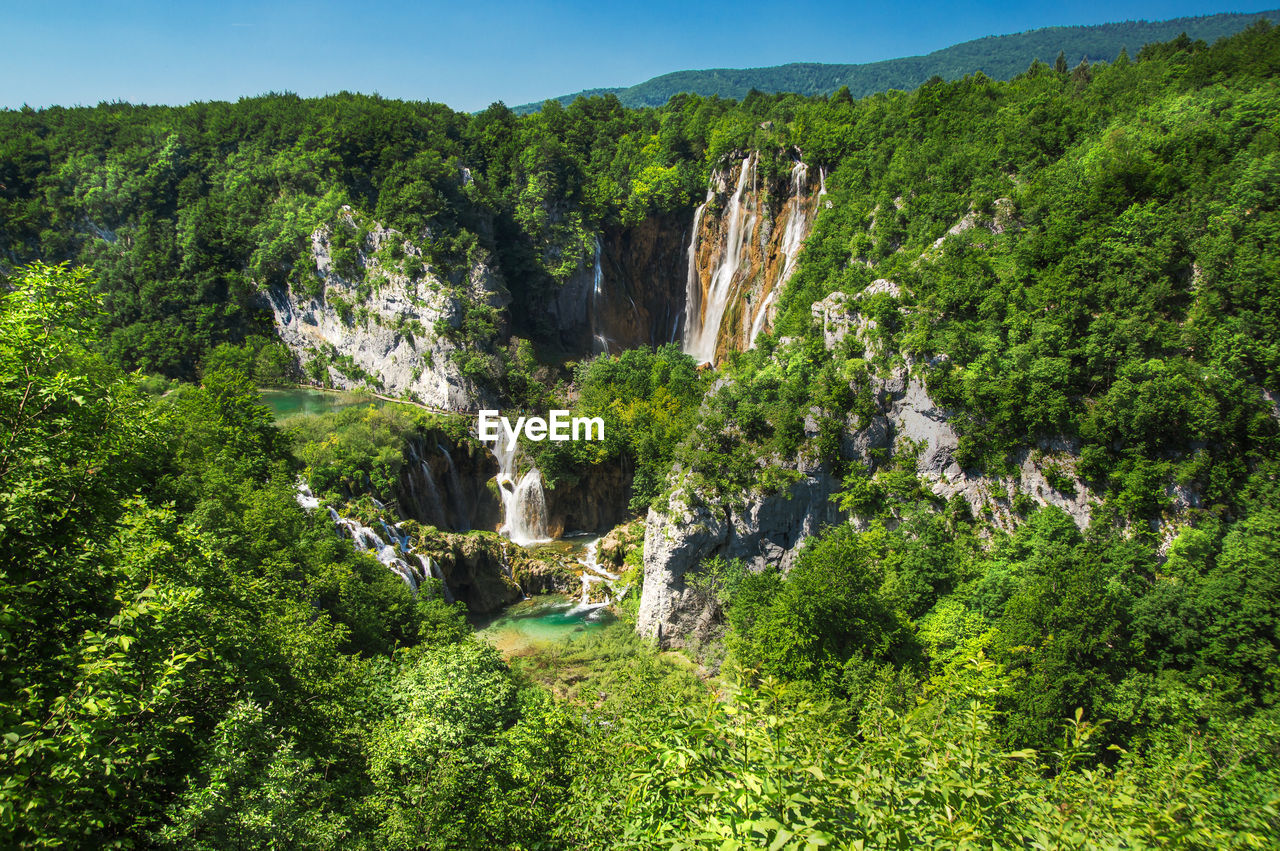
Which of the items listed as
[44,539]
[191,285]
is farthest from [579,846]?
[191,285]

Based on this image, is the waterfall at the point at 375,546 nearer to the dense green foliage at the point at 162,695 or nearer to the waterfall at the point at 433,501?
the waterfall at the point at 433,501

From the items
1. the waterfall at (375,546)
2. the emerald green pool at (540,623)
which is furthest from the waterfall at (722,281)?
the waterfall at (375,546)

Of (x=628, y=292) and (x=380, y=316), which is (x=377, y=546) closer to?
(x=380, y=316)

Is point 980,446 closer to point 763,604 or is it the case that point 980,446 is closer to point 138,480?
point 763,604

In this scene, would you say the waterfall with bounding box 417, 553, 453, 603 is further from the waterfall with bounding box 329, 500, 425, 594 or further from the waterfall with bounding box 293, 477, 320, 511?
the waterfall with bounding box 293, 477, 320, 511

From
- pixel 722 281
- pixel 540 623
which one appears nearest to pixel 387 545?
pixel 540 623

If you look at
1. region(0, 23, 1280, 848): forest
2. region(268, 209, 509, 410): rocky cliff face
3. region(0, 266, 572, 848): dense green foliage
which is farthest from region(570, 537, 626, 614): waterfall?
region(0, 266, 572, 848): dense green foliage

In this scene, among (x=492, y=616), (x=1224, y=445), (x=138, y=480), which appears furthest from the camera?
(x=492, y=616)
